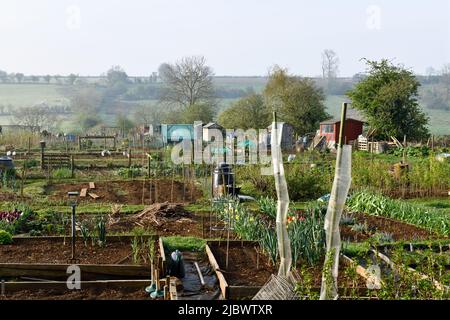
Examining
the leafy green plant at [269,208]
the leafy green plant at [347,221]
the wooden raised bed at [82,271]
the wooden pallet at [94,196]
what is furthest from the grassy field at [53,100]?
the wooden raised bed at [82,271]

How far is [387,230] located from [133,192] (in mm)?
6144

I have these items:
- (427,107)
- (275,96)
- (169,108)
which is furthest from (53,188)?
(427,107)

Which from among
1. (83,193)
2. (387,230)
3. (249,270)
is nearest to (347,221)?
(387,230)

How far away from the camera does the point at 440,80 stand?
66188 millimetres

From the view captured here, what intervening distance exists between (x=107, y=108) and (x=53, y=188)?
4319cm

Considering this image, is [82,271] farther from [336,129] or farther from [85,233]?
[336,129]

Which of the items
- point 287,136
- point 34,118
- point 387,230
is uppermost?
point 34,118

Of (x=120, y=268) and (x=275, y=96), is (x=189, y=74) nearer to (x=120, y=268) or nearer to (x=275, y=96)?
(x=275, y=96)

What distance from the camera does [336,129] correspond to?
100ft

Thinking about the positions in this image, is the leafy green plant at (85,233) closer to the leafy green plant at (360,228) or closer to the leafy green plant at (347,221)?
the leafy green plant at (360,228)

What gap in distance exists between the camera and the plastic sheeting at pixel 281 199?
5027 mm

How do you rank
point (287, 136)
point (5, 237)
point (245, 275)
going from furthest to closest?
point (287, 136), point (5, 237), point (245, 275)

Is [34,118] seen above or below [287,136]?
above

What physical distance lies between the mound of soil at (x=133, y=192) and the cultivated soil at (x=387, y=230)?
3.93 metres
